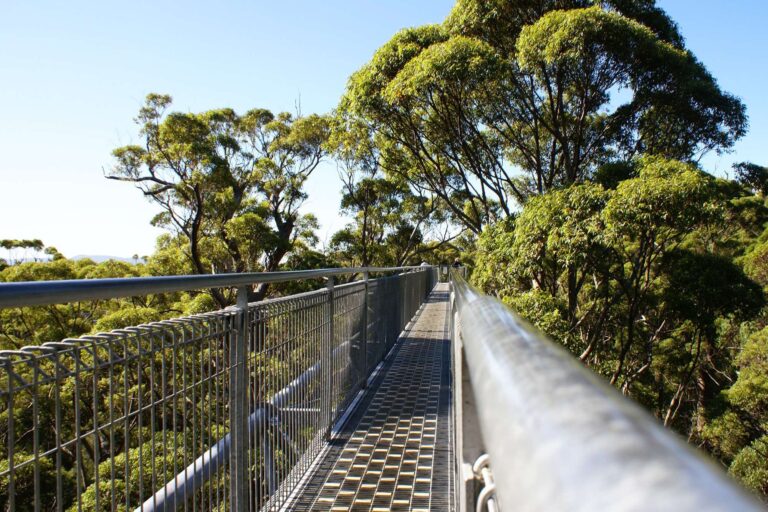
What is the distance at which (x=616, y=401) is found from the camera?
0.38m

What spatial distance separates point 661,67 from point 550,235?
6.09 m

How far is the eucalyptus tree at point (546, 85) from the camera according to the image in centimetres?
1344

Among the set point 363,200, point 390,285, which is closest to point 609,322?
point 390,285

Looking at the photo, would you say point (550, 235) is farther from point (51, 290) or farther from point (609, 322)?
point (51, 290)

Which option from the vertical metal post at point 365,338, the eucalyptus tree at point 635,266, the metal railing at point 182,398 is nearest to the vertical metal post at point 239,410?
the metal railing at point 182,398

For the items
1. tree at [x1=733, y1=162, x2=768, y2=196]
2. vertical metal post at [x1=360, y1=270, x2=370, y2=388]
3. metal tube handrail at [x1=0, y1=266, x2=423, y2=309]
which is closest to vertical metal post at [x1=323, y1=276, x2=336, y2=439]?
vertical metal post at [x1=360, y1=270, x2=370, y2=388]

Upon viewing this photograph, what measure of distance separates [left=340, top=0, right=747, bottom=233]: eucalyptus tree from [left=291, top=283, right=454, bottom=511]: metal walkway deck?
8.65 meters

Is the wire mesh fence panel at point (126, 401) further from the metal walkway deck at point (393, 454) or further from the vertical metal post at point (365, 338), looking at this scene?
the vertical metal post at point (365, 338)

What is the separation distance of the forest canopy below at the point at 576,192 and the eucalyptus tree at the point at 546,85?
0.06 metres

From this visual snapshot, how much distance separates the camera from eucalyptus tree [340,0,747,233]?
44.1 ft

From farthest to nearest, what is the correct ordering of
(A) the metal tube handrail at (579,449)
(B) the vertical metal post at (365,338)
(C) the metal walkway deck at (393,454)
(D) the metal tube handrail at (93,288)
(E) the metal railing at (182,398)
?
(B) the vertical metal post at (365,338) < (C) the metal walkway deck at (393,454) < (E) the metal railing at (182,398) < (D) the metal tube handrail at (93,288) < (A) the metal tube handrail at (579,449)

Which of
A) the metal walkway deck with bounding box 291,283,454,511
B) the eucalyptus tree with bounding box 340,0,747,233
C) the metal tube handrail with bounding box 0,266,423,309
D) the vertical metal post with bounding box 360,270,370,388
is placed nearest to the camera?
the metal tube handrail with bounding box 0,266,423,309

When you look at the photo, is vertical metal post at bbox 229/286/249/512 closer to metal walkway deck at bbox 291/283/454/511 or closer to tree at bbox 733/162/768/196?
metal walkway deck at bbox 291/283/454/511

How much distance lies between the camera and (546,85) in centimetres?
1501
